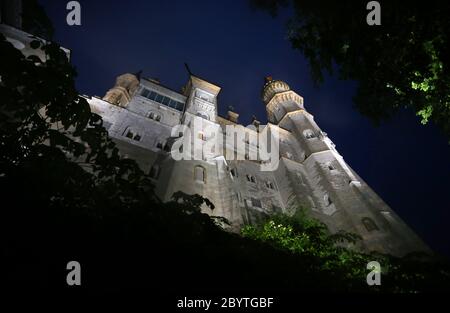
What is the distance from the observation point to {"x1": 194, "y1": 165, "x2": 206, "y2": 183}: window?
20.6m

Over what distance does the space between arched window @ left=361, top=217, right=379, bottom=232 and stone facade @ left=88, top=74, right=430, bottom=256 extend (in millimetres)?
68

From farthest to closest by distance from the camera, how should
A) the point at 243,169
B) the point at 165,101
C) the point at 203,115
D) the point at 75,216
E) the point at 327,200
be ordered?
1. the point at 165,101
2. the point at 203,115
3. the point at 243,169
4. the point at 327,200
5. the point at 75,216

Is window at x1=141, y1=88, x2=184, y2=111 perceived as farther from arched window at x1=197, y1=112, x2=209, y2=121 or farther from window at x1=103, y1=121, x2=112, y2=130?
window at x1=103, y1=121, x2=112, y2=130

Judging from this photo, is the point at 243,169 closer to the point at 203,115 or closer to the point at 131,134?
the point at 203,115

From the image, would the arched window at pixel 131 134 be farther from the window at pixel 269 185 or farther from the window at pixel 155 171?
the window at pixel 269 185

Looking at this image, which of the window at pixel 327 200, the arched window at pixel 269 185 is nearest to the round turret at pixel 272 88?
the arched window at pixel 269 185

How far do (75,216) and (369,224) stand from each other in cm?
2215

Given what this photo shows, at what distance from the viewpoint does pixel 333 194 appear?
2491 cm

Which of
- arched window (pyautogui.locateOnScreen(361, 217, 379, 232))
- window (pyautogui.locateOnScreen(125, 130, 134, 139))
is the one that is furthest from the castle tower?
window (pyautogui.locateOnScreen(125, 130, 134, 139))

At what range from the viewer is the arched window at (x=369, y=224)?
20.9 meters

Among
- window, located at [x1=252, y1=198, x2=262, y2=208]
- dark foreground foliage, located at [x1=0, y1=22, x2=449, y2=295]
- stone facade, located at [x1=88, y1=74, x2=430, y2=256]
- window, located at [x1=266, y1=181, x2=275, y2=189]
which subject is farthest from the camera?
window, located at [x1=266, y1=181, x2=275, y2=189]

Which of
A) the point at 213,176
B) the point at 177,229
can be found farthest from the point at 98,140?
the point at 213,176

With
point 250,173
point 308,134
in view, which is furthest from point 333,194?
point 308,134

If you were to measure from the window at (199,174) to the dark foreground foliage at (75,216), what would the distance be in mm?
14455
